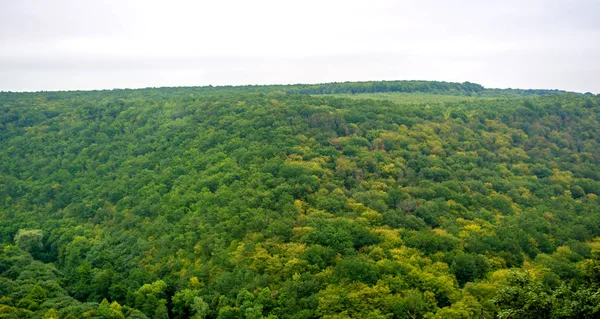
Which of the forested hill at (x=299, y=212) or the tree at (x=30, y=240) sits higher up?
the forested hill at (x=299, y=212)

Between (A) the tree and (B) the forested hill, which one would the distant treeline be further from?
(A) the tree

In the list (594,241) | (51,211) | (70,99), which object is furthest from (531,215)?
(70,99)

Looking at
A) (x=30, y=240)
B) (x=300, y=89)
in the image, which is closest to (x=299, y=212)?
(x=30, y=240)

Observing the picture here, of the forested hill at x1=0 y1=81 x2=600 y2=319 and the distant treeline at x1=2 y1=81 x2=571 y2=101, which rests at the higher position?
the distant treeline at x1=2 y1=81 x2=571 y2=101

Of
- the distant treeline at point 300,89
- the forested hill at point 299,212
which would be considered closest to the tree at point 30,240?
the forested hill at point 299,212

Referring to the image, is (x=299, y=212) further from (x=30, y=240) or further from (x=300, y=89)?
(x=300, y=89)

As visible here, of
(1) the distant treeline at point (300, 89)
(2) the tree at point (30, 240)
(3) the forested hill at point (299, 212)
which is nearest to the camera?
(3) the forested hill at point (299, 212)

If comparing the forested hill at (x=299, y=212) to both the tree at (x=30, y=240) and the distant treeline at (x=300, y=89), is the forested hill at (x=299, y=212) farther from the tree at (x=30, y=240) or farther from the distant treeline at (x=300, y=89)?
the distant treeline at (x=300, y=89)

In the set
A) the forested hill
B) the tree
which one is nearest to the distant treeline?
the forested hill
